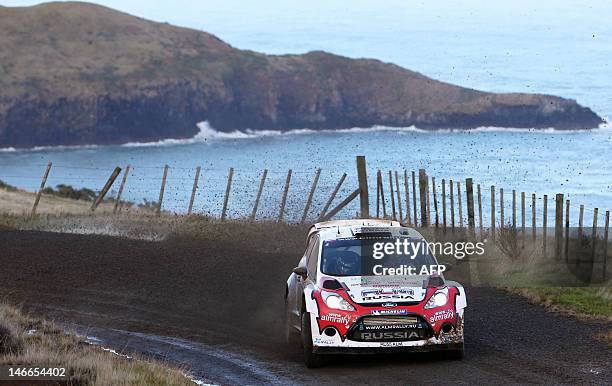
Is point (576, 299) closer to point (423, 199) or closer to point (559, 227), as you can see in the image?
point (559, 227)

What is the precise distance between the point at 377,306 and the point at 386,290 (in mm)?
255

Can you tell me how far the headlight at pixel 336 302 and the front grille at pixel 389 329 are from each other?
0.83 feet

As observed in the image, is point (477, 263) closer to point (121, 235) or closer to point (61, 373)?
point (121, 235)

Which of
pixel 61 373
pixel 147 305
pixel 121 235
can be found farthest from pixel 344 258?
pixel 121 235

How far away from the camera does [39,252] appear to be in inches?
1030

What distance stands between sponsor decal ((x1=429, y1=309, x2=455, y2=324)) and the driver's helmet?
4.66 feet

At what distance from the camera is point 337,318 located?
1374cm

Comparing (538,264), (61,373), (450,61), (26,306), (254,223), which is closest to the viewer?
(61,373)

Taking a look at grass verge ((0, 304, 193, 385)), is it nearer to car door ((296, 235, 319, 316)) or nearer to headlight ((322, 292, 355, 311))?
headlight ((322, 292, 355, 311))

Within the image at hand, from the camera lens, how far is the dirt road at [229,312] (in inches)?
536

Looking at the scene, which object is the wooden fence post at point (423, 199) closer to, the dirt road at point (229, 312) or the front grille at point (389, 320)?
the dirt road at point (229, 312)

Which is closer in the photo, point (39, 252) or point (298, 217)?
point (39, 252)

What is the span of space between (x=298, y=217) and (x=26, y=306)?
17.4m

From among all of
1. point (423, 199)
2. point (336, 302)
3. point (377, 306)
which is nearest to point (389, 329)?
point (377, 306)
